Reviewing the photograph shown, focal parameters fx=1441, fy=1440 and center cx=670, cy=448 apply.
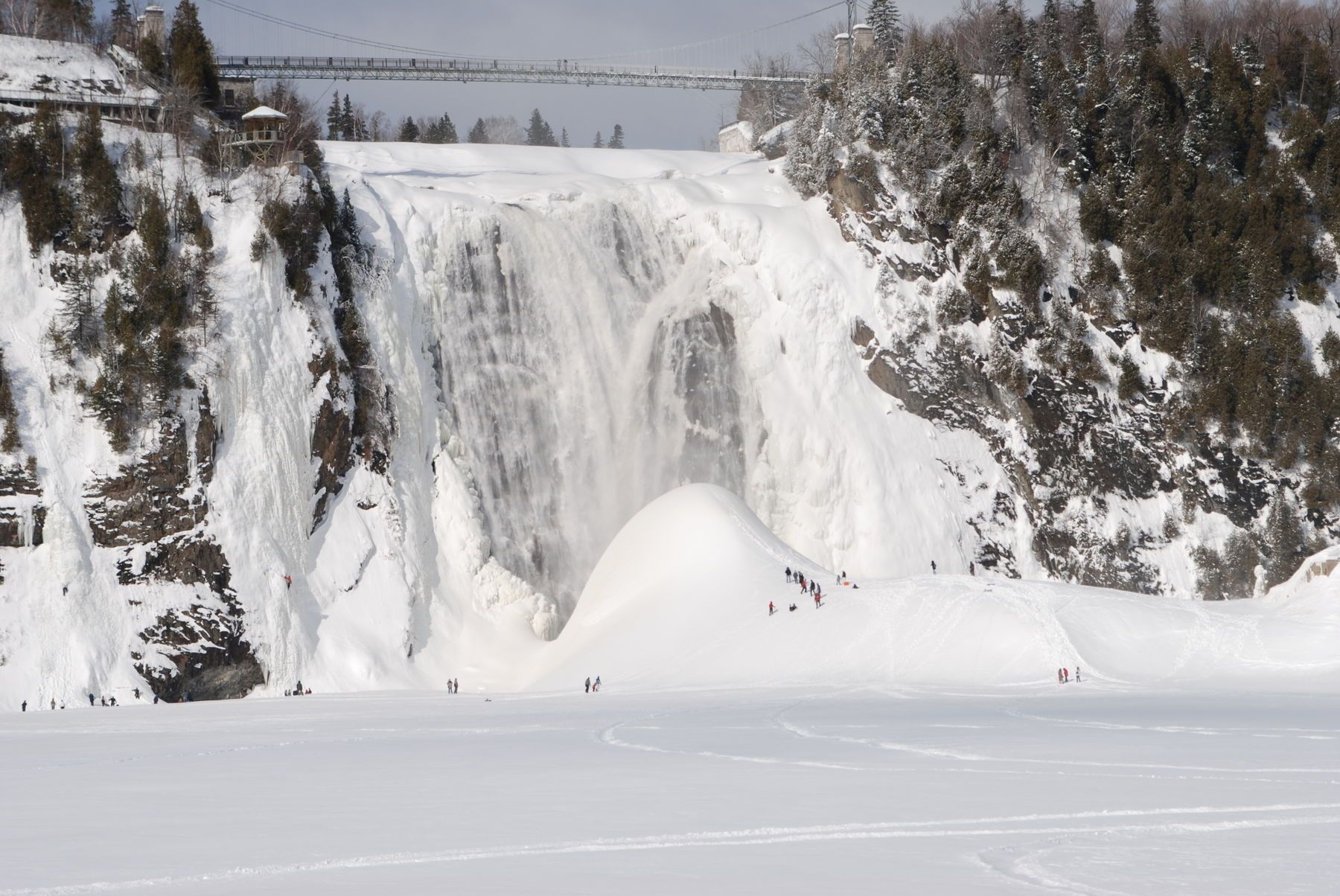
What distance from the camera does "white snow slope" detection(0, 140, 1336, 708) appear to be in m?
37.5

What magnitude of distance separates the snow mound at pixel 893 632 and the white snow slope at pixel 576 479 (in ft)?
0.32

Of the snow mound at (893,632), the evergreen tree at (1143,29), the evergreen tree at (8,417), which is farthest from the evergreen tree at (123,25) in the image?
the evergreen tree at (1143,29)

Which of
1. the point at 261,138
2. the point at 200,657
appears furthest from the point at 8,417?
the point at 261,138

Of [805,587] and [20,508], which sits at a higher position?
[20,508]

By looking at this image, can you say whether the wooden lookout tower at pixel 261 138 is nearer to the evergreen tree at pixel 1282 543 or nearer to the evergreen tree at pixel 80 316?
the evergreen tree at pixel 80 316

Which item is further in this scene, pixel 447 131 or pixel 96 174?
pixel 447 131

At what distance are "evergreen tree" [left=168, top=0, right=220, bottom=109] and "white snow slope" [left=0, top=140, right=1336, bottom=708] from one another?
536 cm

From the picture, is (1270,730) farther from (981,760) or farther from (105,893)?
(105,893)

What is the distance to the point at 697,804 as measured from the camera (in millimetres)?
15055

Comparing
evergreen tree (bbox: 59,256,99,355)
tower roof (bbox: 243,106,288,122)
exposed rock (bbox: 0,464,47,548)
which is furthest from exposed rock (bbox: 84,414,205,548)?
tower roof (bbox: 243,106,288,122)

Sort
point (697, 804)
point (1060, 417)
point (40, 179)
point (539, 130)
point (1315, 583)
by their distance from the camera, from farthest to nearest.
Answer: point (539, 130) < point (1060, 417) < point (40, 179) < point (1315, 583) < point (697, 804)

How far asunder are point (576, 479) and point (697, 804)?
32.4 metres

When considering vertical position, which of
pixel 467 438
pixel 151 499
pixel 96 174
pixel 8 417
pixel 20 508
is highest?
pixel 96 174

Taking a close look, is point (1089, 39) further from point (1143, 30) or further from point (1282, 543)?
point (1282, 543)
